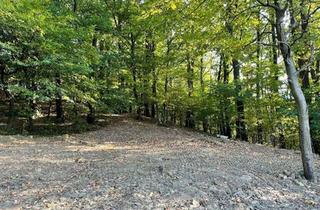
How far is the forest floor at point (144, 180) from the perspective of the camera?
4746mm

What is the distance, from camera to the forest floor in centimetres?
475

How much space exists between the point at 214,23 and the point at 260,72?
5.87m

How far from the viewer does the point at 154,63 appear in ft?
49.3

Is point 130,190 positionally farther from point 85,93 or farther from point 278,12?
point 85,93

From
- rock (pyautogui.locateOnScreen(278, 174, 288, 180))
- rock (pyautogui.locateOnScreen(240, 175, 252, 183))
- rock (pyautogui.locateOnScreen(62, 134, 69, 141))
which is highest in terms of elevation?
rock (pyautogui.locateOnScreen(62, 134, 69, 141))

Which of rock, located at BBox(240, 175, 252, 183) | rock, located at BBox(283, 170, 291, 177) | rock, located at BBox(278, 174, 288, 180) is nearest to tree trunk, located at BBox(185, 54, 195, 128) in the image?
rock, located at BBox(283, 170, 291, 177)

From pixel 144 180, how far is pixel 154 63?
10073mm

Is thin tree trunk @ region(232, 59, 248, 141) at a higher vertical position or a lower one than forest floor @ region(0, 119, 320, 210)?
higher

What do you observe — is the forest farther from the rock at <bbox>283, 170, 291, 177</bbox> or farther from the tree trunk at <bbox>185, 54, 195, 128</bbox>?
the rock at <bbox>283, 170, 291, 177</bbox>

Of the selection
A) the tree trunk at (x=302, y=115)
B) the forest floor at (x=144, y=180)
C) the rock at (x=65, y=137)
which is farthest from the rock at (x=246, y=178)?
the rock at (x=65, y=137)

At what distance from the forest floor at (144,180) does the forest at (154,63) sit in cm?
145

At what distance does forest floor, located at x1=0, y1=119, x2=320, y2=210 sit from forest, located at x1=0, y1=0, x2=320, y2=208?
4.75ft

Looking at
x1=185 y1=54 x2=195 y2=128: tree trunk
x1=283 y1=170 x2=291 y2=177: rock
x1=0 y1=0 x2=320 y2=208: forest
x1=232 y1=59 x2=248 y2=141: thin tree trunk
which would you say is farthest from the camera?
x1=185 y1=54 x2=195 y2=128: tree trunk

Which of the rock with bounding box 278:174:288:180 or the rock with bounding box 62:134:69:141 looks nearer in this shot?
the rock with bounding box 278:174:288:180
